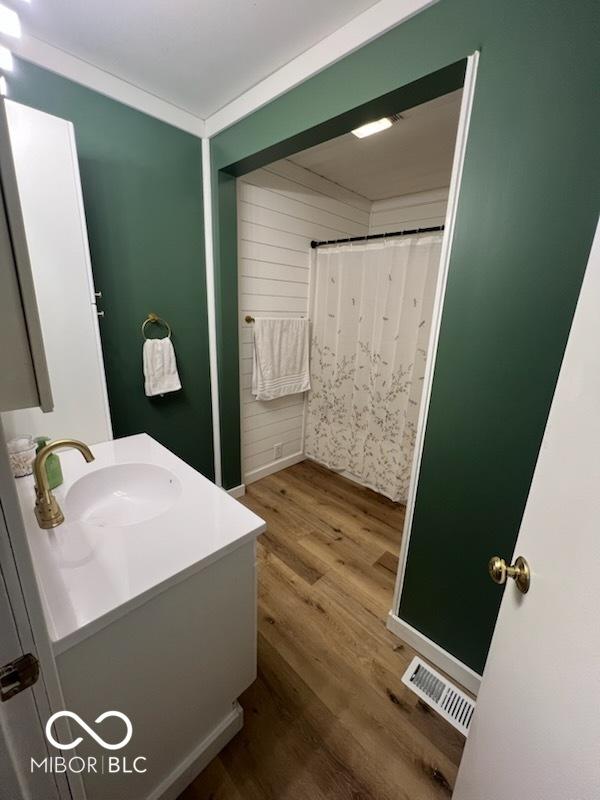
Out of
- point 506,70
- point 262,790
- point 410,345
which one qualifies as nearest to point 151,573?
point 262,790

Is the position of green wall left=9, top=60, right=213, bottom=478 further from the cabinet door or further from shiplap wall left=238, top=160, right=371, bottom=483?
the cabinet door

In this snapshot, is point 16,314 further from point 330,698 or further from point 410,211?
point 410,211

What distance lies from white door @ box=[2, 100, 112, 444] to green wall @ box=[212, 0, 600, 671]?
3.32 feet

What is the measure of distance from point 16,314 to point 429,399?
1158 millimetres

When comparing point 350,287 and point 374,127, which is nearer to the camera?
point 374,127

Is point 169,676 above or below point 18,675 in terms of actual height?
below

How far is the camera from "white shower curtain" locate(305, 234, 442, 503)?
213 cm

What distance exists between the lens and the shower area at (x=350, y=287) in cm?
210

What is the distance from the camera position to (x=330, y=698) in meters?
1.22

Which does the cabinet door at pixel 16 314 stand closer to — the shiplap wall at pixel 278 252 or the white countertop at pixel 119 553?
the white countertop at pixel 119 553

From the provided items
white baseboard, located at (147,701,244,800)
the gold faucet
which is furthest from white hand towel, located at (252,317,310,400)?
white baseboard, located at (147,701,244,800)

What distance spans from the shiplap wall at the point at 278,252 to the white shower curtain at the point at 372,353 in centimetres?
20

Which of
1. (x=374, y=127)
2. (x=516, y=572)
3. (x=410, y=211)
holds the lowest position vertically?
(x=516, y=572)

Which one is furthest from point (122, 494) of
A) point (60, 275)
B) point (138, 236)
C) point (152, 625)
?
point (138, 236)
